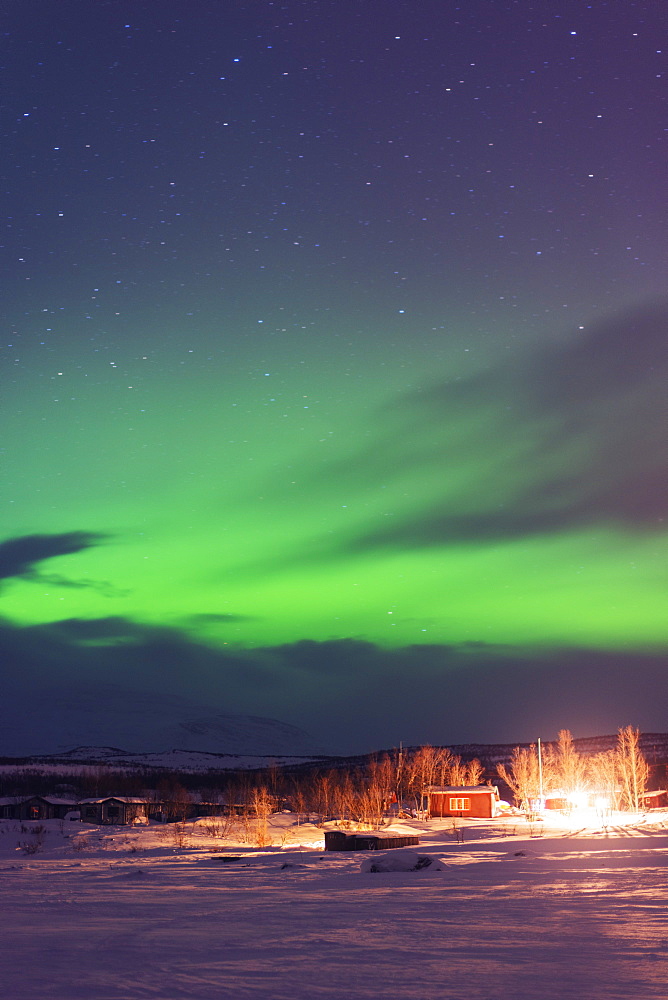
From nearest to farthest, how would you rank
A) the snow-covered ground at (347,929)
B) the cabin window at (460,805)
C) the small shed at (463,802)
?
the snow-covered ground at (347,929)
the small shed at (463,802)
the cabin window at (460,805)

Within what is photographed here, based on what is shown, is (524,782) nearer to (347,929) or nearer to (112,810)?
(112,810)

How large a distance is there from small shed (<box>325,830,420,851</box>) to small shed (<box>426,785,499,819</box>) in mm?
29406

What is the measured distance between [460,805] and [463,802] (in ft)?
0.99

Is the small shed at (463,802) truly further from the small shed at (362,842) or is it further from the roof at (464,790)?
the small shed at (362,842)

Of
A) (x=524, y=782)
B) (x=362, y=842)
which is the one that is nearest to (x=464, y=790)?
(x=524, y=782)

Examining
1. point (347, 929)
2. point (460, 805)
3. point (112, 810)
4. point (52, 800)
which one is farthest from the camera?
point (52, 800)

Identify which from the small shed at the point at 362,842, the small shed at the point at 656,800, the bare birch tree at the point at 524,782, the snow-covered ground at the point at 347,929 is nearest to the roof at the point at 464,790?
the bare birch tree at the point at 524,782

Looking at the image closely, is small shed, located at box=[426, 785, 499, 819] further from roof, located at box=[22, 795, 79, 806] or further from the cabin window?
roof, located at box=[22, 795, 79, 806]

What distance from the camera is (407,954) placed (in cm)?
1157

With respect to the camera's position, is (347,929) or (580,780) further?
(580,780)

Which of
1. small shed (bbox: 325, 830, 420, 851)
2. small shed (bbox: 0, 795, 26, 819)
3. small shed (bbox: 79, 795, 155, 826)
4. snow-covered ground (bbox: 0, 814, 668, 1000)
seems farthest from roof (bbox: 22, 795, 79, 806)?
snow-covered ground (bbox: 0, 814, 668, 1000)

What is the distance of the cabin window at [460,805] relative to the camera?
6671 cm

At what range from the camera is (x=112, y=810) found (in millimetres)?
71562

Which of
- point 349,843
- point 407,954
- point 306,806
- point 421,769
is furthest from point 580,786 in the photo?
point 407,954
